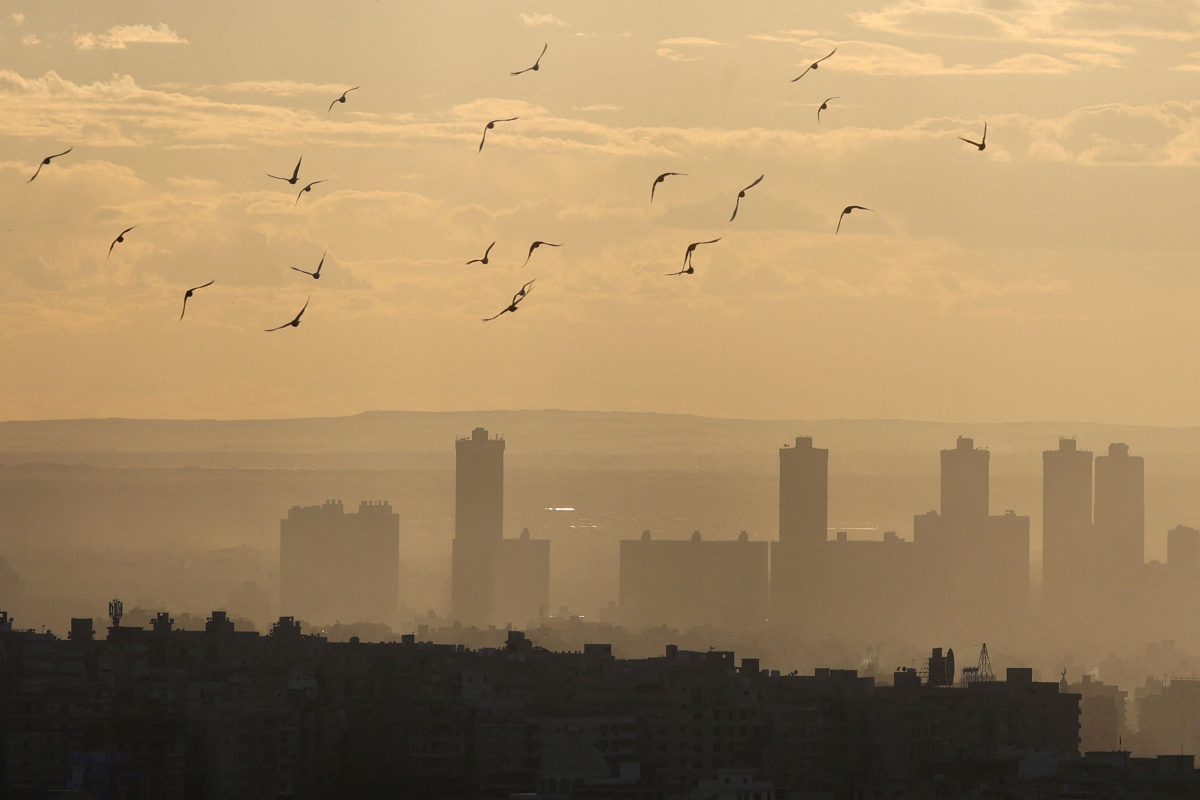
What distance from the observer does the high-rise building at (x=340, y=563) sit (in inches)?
6398

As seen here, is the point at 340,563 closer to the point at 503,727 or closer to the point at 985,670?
the point at 985,670

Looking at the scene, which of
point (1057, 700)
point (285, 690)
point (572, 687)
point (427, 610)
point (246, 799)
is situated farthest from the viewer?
point (427, 610)

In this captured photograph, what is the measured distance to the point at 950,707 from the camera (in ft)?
219

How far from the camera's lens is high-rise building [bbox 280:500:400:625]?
6398 inches

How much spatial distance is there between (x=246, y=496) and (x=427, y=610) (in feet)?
56.1

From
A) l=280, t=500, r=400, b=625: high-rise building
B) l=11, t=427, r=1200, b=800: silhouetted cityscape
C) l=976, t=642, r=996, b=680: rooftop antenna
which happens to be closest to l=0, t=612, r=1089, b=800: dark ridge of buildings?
l=11, t=427, r=1200, b=800: silhouetted cityscape

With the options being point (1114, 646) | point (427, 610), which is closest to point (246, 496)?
point (427, 610)

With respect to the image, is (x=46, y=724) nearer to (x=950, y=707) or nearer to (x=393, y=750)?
(x=393, y=750)

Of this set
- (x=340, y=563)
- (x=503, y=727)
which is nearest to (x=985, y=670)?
(x=503, y=727)

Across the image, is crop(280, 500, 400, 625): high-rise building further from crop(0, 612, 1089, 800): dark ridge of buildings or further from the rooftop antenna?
crop(0, 612, 1089, 800): dark ridge of buildings

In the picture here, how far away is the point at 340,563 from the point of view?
18450 cm

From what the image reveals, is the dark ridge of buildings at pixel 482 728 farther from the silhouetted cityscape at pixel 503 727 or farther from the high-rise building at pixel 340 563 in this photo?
the high-rise building at pixel 340 563

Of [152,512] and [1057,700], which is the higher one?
[152,512]

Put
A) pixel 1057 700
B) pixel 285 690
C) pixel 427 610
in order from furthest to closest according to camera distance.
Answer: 1. pixel 427 610
2. pixel 1057 700
3. pixel 285 690
